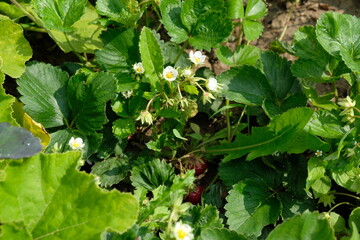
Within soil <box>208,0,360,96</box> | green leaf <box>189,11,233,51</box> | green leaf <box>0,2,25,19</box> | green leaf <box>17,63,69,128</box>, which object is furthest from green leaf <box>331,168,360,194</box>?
green leaf <box>0,2,25,19</box>

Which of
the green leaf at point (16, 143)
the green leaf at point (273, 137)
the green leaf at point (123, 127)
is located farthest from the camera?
the green leaf at point (123, 127)

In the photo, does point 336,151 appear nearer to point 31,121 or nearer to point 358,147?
point 358,147

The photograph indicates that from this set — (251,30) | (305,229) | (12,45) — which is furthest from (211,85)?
(12,45)

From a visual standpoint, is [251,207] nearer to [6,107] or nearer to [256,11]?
[256,11]

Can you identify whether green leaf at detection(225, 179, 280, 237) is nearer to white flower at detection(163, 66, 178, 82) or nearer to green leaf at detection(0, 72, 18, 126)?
white flower at detection(163, 66, 178, 82)

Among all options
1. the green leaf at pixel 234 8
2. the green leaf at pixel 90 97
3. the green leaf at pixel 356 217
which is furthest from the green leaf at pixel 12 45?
the green leaf at pixel 356 217

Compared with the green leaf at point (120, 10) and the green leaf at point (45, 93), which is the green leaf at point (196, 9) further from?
the green leaf at point (45, 93)
